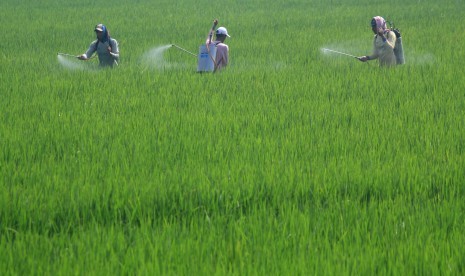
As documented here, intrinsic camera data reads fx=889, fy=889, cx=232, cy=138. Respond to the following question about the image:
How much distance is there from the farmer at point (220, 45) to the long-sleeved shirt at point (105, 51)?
4.71ft

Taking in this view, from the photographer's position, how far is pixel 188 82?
982 centimetres

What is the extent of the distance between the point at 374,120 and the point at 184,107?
1.84m

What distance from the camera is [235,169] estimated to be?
5.25 metres

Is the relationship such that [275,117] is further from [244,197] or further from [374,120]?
[244,197]

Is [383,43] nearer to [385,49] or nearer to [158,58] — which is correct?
[385,49]

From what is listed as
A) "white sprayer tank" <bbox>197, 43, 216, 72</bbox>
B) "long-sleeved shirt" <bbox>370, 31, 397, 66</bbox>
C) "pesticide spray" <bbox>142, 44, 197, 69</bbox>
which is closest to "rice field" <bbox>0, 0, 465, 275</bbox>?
"white sprayer tank" <bbox>197, 43, 216, 72</bbox>

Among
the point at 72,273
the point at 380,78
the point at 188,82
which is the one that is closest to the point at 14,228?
the point at 72,273

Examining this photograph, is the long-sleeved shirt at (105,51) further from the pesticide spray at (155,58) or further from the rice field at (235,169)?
the pesticide spray at (155,58)

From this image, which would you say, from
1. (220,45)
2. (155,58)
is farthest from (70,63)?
(220,45)

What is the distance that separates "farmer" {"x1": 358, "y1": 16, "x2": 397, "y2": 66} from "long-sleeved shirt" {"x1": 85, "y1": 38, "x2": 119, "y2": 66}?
10.1 ft

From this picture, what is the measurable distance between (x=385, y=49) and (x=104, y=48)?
352 cm

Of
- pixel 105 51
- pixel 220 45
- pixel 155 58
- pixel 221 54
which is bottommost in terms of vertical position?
pixel 155 58

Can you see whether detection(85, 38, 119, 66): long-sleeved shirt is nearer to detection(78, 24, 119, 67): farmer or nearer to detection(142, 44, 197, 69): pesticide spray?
detection(78, 24, 119, 67): farmer

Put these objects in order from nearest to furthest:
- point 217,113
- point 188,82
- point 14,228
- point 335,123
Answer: point 14,228 < point 335,123 < point 217,113 < point 188,82
